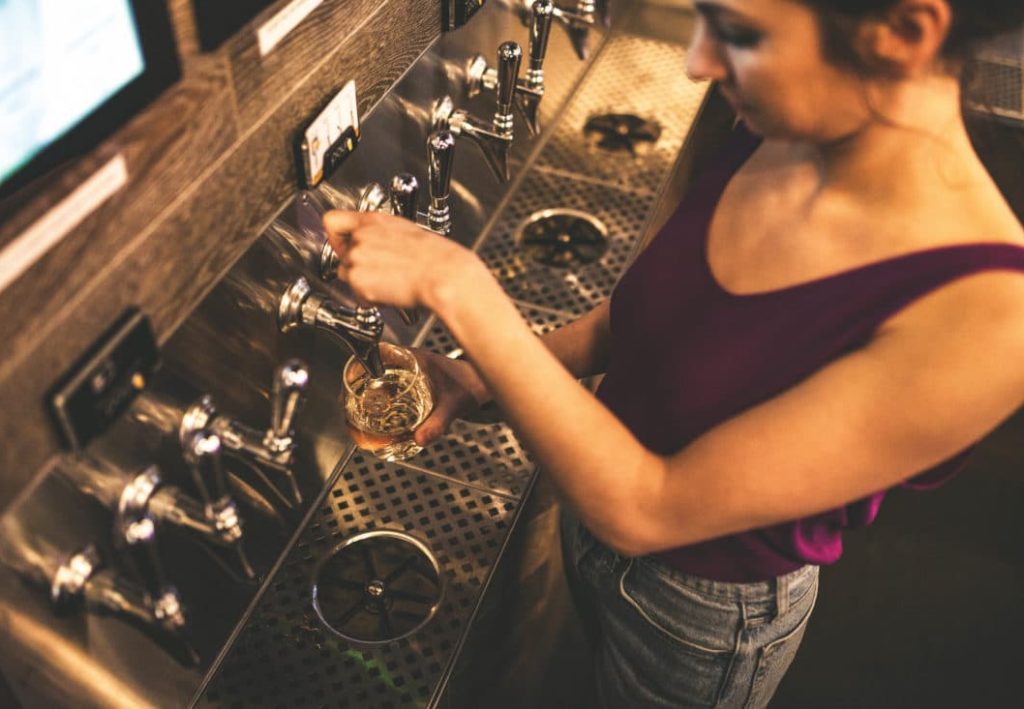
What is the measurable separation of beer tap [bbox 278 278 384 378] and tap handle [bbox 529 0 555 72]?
0.64 m

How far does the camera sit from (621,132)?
2318 mm

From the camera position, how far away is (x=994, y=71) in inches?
118

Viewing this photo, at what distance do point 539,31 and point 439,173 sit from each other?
1.23 feet

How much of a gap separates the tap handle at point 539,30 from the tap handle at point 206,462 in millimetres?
930

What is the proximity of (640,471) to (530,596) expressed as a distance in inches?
48.1

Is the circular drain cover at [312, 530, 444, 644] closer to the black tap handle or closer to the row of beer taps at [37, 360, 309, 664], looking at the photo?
the row of beer taps at [37, 360, 309, 664]

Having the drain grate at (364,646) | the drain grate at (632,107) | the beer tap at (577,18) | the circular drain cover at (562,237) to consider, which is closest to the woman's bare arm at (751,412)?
the drain grate at (364,646)

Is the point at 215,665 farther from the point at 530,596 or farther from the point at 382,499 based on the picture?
the point at 530,596

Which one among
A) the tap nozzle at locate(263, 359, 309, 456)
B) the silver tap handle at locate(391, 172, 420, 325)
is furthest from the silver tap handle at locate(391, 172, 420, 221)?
the tap nozzle at locate(263, 359, 309, 456)

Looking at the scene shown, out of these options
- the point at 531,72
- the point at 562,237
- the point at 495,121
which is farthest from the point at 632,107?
the point at 495,121

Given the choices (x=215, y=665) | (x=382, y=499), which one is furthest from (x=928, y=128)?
(x=215, y=665)

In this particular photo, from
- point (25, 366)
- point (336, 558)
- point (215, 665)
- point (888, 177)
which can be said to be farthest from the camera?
point (336, 558)

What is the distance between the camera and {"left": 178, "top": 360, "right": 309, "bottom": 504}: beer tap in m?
1.00

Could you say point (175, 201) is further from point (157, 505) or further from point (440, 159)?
point (440, 159)
